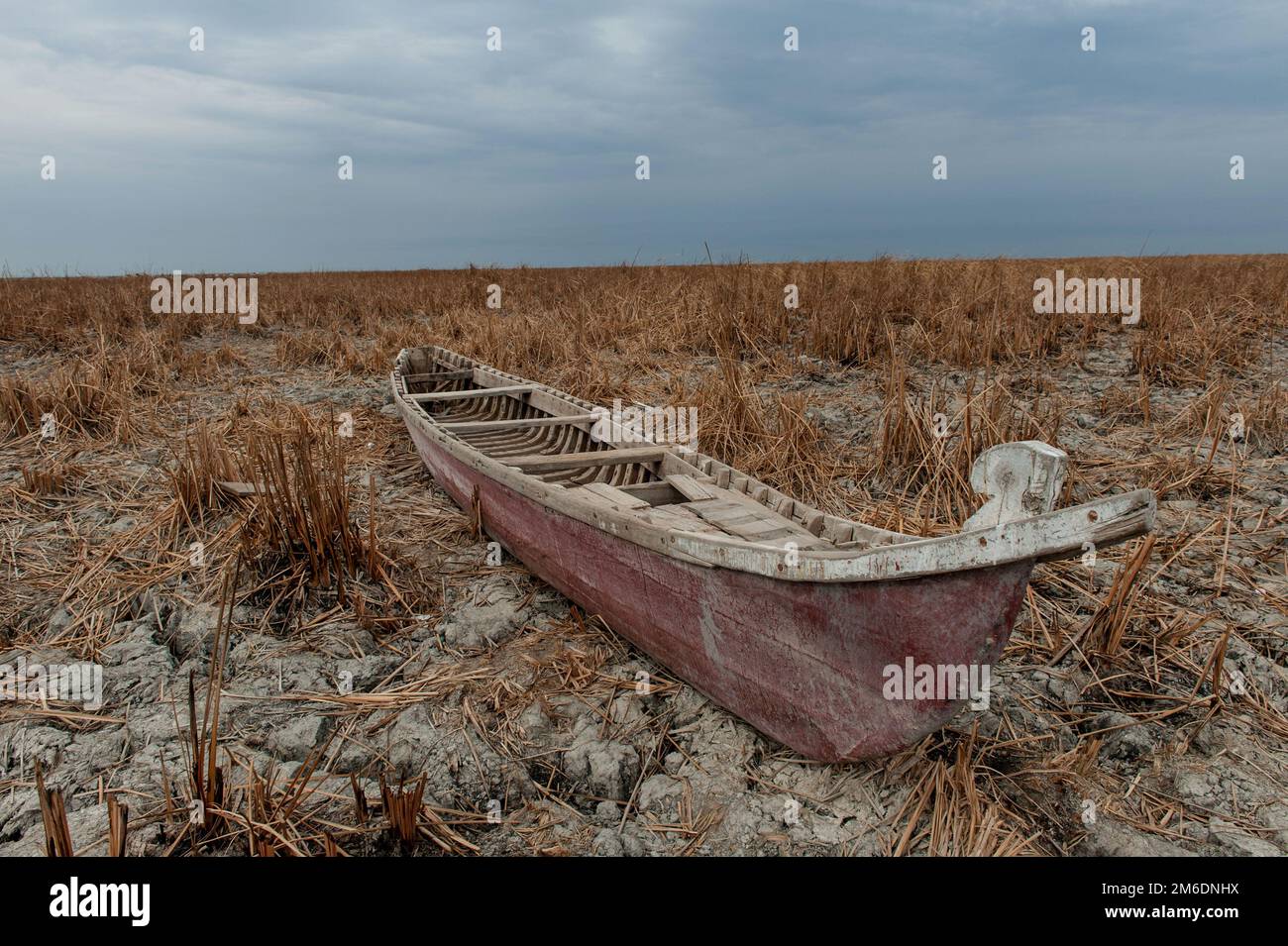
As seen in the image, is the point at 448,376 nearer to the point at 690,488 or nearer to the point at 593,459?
the point at 593,459

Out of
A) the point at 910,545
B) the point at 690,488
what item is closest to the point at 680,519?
the point at 690,488

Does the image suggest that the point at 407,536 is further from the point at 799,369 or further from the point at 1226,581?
the point at 1226,581

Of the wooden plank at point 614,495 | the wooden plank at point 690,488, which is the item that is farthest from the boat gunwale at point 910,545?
the wooden plank at point 690,488

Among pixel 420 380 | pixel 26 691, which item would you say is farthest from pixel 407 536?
pixel 420 380

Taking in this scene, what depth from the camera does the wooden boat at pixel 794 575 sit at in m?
2.39

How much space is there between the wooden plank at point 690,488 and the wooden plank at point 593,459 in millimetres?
350

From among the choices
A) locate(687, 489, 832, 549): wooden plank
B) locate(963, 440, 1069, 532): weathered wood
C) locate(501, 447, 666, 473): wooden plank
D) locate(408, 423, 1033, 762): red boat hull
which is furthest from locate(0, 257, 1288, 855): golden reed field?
locate(963, 440, 1069, 532): weathered wood

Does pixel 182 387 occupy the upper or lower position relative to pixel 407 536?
upper

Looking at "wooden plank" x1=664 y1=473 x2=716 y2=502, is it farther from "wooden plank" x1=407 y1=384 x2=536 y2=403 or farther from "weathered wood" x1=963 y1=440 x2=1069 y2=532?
"wooden plank" x1=407 y1=384 x2=536 y2=403

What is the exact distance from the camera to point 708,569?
325cm

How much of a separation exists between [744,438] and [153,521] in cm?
437

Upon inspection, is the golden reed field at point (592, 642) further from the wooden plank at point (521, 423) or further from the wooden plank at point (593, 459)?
the wooden plank at point (593, 459)

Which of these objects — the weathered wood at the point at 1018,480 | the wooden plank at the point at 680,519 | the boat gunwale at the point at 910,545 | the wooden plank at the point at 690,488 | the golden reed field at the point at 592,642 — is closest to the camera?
the boat gunwale at the point at 910,545
